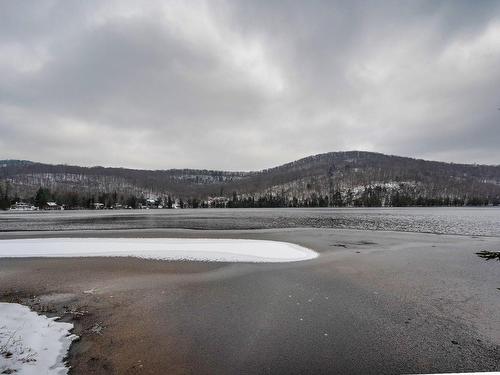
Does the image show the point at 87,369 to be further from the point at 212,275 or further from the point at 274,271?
the point at 274,271

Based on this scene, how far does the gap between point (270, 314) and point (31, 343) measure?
6.53 m

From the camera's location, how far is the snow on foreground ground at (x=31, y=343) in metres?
6.02

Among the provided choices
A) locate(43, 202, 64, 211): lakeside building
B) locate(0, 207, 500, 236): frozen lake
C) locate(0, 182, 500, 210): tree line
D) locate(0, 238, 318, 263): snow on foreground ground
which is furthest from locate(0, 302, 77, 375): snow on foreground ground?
locate(43, 202, 64, 211): lakeside building

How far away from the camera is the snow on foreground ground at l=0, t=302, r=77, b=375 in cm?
602

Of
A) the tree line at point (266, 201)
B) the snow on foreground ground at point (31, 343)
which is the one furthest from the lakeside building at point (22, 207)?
the snow on foreground ground at point (31, 343)

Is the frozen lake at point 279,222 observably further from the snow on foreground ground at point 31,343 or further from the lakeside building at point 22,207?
the lakeside building at point 22,207

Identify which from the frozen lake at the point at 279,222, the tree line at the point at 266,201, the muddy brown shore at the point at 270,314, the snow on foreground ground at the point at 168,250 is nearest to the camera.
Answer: the muddy brown shore at the point at 270,314

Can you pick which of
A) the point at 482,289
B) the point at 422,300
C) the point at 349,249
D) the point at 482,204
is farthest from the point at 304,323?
the point at 482,204

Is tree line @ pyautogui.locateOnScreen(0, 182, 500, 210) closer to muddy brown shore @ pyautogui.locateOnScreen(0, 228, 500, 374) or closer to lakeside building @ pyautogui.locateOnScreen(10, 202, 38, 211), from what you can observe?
lakeside building @ pyautogui.locateOnScreen(10, 202, 38, 211)

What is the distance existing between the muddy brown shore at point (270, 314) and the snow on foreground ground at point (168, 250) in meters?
2.38

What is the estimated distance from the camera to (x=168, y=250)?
22172 millimetres

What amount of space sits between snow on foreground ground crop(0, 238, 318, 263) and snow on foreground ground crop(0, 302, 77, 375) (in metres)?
10.7

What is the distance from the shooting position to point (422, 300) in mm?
10953

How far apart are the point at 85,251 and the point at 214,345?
18795mm
